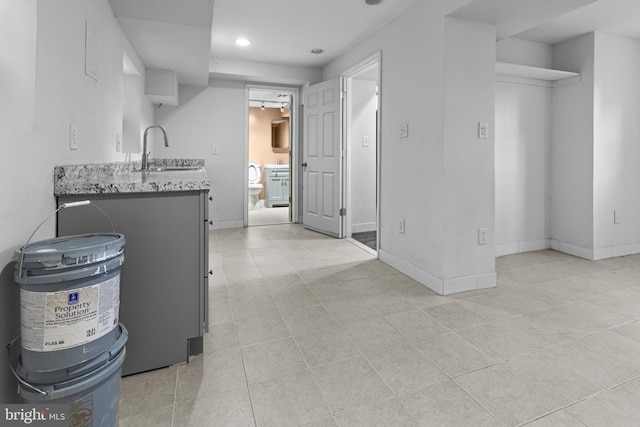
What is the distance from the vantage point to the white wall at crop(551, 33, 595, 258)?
140 inches

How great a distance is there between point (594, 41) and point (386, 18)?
2.11 m

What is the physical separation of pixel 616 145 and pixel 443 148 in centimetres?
242

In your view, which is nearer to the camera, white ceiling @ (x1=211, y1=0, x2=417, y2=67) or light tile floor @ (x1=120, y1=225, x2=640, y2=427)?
light tile floor @ (x1=120, y1=225, x2=640, y2=427)

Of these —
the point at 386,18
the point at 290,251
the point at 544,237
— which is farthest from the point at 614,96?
the point at 290,251

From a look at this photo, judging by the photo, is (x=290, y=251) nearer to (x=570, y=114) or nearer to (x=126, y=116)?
(x=126, y=116)

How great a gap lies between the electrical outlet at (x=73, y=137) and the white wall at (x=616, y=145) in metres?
4.31

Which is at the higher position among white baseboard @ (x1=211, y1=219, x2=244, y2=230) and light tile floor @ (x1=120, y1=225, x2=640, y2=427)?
white baseboard @ (x1=211, y1=219, x2=244, y2=230)

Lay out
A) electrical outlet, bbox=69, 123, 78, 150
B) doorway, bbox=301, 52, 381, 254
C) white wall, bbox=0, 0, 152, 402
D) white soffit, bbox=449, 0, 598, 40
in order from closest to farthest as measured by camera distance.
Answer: white wall, bbox=0, 0, 152, 402 < electrical outlet, bbox=69, 123, 78, 150 < white soffit, bbox=449, 0, 598, 40 < doorway, bbox=301, 52, 381, 254

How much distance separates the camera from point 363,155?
5000mm

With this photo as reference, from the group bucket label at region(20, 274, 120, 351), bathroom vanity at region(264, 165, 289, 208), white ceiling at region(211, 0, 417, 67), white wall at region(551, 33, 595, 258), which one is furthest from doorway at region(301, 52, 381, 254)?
bucket label at region(20, 274, 120, 351)

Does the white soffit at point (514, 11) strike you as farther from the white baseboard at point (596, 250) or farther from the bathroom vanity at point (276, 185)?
the bathroom vanity at point (276, 185)

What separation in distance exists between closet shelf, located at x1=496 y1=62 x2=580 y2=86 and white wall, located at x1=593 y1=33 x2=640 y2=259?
0.81 ft

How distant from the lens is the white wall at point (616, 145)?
11.6 ft

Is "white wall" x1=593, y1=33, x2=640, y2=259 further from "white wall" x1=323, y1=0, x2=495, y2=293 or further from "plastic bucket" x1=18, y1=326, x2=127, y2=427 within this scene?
"plastic bucket" x1=18, y1=326, x2=127, y2=427
